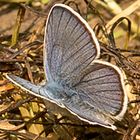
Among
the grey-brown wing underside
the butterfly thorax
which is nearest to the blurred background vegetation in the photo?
the butterfly thorax

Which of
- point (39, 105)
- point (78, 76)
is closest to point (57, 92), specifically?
point (78, 76)

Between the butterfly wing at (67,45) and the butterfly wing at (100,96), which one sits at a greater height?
the butterfly wing at (67,45)

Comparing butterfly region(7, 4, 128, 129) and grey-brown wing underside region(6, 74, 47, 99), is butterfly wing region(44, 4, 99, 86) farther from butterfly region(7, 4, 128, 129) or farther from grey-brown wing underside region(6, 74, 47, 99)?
grey-brown wing underside region(6, 74, 47, 99)

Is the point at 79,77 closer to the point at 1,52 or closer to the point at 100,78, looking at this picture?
the point at 100,78

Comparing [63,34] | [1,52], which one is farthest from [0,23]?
[63,34]

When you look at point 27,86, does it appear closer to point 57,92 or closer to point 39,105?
point 57,92

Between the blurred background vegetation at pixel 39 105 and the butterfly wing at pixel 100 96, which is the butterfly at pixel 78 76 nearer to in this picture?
the butterfly wing at pixel 100 96

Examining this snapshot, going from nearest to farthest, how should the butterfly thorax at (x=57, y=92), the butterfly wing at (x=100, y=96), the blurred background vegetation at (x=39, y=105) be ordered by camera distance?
the butterfly wing at (x=100, y=96) < the butterfly thorax at (x=57, y=92) < the blurred background vegetation at (x=39, y=105)

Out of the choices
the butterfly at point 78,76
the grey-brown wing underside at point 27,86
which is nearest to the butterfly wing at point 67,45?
the butterfly at point 78,76

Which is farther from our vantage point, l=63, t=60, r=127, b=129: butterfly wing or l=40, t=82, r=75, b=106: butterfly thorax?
l=40, t=82, r=75, b=106: butterfly thorax
